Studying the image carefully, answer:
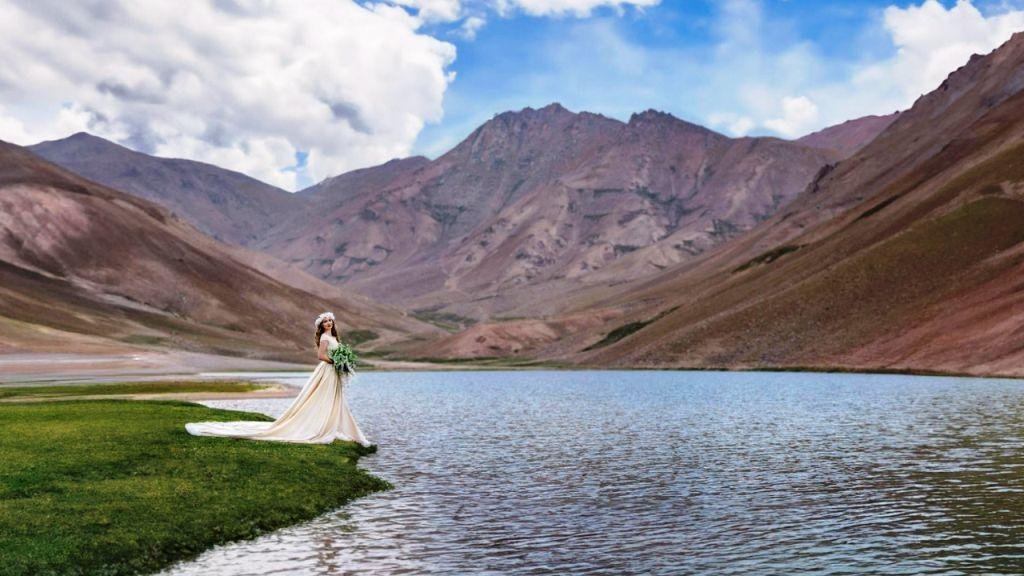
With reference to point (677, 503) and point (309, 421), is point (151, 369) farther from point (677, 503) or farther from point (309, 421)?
point (677, 503)

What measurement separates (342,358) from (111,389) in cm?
5759

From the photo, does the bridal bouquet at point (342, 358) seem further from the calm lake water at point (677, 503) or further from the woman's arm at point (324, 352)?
the calm lake water at point (677, 503)

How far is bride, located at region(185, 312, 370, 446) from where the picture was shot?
38.2 metres

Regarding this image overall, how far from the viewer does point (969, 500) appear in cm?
2892

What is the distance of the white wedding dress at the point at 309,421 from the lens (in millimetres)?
38375

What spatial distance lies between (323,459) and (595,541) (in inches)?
583

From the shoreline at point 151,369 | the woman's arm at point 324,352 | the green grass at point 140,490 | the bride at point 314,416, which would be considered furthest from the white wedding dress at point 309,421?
the shoreline at point 151,369

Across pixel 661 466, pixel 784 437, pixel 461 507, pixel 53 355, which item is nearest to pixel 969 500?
pixel 661 466

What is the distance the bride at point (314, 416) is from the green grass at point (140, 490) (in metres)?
0.95

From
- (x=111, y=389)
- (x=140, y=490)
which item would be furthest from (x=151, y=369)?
(x=140, y=490)

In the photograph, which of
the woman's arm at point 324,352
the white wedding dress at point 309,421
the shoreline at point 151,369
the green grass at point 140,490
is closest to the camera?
the green grass at point 140,490

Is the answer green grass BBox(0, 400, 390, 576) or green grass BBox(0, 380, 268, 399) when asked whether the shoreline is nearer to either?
green grass BBox(0, 380, 268, 399)

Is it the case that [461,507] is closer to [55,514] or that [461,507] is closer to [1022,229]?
[55,514]

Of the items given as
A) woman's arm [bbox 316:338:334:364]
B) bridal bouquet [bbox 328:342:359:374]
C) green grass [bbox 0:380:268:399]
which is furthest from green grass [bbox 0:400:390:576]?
green grass [bbox 0:380:268:399]
